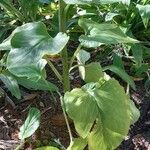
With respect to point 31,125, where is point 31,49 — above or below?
above

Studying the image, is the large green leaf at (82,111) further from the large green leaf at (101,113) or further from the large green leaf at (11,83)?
the large green leaf at (11,83)

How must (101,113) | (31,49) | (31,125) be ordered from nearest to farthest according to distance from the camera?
(31,49) < (101,113) < (31,125)

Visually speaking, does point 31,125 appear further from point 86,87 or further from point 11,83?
point 11,83

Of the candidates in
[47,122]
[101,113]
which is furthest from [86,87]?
[47,122]

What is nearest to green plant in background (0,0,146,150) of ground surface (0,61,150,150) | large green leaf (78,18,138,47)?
large green leaf (78,18,138,47)

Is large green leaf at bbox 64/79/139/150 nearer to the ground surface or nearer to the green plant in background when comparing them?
the green plant in background

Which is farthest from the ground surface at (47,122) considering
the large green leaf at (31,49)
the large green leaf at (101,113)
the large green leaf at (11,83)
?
the large green leaf at (31,49)

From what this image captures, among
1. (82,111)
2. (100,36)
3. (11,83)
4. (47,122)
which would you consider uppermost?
(100,36)
